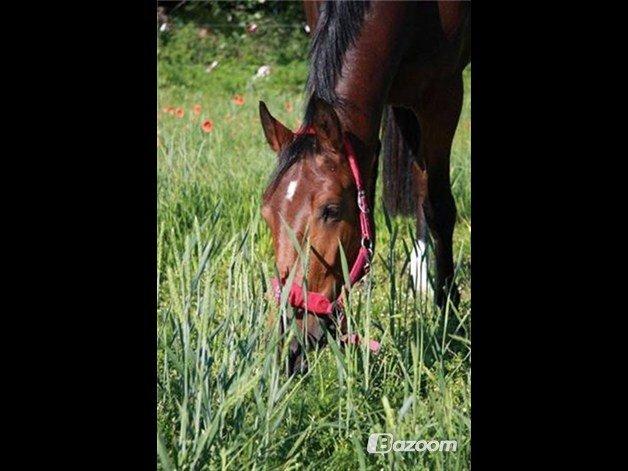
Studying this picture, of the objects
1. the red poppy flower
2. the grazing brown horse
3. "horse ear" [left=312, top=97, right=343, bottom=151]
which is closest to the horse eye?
the grazing brown horse

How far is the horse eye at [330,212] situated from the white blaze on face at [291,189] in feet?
0.21

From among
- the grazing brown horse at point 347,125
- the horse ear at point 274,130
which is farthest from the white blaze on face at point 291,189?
the horse ear at point 274,130

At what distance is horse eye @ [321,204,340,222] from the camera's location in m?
2.15

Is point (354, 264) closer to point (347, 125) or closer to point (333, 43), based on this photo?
point (347, 125)

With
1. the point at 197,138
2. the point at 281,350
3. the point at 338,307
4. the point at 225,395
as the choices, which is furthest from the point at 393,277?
the point at 197,138

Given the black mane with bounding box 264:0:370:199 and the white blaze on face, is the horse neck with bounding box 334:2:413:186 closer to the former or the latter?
the black mane with bounding box 264:0:370:199

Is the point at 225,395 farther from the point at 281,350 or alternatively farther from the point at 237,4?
the point at 237,4

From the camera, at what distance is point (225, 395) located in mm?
1917

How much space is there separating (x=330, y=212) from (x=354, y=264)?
11 centimetres

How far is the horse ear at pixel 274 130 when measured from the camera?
2234mm

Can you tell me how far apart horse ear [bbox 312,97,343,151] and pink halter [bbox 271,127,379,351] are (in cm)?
1

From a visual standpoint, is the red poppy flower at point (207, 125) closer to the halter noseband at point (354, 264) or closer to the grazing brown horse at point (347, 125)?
the grazing brown horse at point (347, 125)

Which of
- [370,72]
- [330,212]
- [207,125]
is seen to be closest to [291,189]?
[330,212]
